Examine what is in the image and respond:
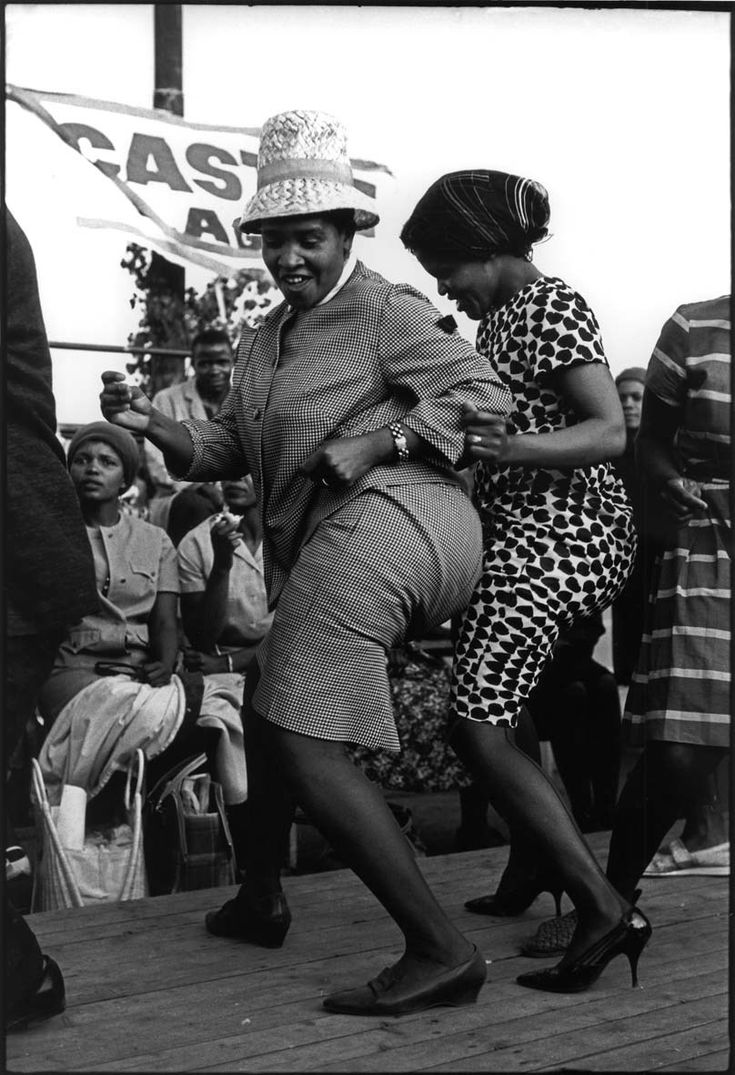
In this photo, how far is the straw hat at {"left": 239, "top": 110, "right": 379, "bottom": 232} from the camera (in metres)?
2.82

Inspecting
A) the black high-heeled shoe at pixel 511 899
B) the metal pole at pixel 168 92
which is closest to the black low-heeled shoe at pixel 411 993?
the black high-heeled shoe at pixel 511 899

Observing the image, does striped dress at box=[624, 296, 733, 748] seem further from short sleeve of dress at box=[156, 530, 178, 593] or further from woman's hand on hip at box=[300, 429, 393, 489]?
short sleeve of dress at box=[156, 530, 178, 593]

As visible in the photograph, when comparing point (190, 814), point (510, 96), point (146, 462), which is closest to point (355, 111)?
point (510, 96)

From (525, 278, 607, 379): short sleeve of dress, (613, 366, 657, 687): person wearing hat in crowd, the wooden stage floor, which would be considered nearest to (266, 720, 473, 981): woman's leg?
the wooden stage floor

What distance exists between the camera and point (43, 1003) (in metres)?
2.62

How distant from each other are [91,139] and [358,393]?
1644 mm

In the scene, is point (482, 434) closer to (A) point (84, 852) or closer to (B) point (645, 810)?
(B) point (645, 810)

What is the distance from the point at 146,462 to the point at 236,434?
141cm

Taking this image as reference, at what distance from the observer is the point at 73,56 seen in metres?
3.67

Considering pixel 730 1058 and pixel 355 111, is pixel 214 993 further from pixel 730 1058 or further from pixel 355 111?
pixel 355 111

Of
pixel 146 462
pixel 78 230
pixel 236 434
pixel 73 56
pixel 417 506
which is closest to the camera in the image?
pixel 417 506

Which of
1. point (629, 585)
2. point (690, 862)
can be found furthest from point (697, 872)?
point (629, 585)

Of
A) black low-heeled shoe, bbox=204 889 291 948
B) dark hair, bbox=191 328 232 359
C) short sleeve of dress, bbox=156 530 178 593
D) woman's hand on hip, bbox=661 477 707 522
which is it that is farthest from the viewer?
dark hair, bbox=191 328 232 359

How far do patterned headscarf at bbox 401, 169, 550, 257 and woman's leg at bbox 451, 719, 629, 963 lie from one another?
1069 millimetres
